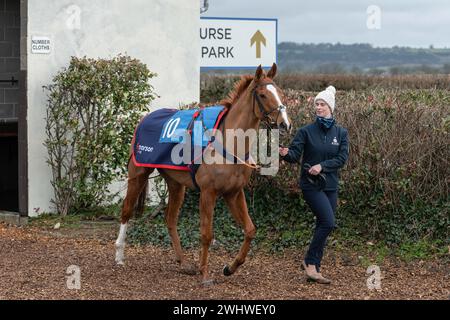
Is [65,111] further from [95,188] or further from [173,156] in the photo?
[173,156]

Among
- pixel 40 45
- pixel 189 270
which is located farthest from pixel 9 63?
pixel 189 270

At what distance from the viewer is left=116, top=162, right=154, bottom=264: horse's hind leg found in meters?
9.31

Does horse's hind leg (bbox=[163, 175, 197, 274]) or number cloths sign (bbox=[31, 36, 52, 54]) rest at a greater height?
number cloths sign (bbox=[31, 36, 52, 54])

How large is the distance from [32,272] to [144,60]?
15.0 ft

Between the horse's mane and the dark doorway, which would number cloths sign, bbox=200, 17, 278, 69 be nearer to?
the dark doorway

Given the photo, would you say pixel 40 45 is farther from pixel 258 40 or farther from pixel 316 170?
pixel 316 170

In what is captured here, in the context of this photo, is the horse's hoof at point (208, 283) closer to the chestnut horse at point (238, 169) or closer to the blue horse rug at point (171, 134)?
the chestnut horse at point (238, 169)

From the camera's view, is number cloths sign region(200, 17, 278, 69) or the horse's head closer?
the horse's head

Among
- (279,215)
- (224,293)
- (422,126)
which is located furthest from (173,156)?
(422,126)

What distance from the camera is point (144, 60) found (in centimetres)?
Answer: 1256

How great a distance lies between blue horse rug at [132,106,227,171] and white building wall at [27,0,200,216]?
119 inches

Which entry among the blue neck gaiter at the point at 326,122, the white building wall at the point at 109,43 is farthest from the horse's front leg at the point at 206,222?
the white building wall at the point at 109,43

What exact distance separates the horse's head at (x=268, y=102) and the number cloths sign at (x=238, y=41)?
5.42 meters

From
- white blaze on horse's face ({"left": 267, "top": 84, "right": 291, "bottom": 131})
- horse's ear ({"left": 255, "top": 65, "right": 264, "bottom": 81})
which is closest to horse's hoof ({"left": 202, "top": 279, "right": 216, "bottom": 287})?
white blaze on horse's face ({"left": 267, "top": 84, "right": 291, "bottom": 131})
